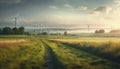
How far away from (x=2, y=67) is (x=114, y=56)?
1407cm

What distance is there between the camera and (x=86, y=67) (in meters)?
20.9

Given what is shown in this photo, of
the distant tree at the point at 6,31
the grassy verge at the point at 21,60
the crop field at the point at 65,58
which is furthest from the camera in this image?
the distant tree at the point at 6,31

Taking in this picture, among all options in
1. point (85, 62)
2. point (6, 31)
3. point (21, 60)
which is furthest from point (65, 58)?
point (6, 31)

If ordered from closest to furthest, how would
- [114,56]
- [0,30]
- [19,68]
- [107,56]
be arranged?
1. [19,68]
2. [114,56]
3. [107,56]
4. [0,30]

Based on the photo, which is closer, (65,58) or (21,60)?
(21,60)

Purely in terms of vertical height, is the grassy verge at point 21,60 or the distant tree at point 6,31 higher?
the distant tree at point 6,31

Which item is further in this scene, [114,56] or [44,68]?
[114,56]

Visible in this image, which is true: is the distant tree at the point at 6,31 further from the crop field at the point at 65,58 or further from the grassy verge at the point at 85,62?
the grassy verge at the point at 85,62

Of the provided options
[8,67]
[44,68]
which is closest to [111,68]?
[44,68]

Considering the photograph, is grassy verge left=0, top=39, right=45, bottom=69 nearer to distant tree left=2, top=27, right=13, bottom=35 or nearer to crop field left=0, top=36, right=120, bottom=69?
crop field left=0, top=36, right=120, bottom=69

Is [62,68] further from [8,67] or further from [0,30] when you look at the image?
[0,30]

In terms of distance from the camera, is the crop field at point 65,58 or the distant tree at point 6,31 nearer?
the crop field at point 65,58

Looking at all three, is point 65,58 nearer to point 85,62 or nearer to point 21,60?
point 85,62

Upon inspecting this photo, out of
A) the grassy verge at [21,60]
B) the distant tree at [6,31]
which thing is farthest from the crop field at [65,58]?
the distant tree at [6,31]
